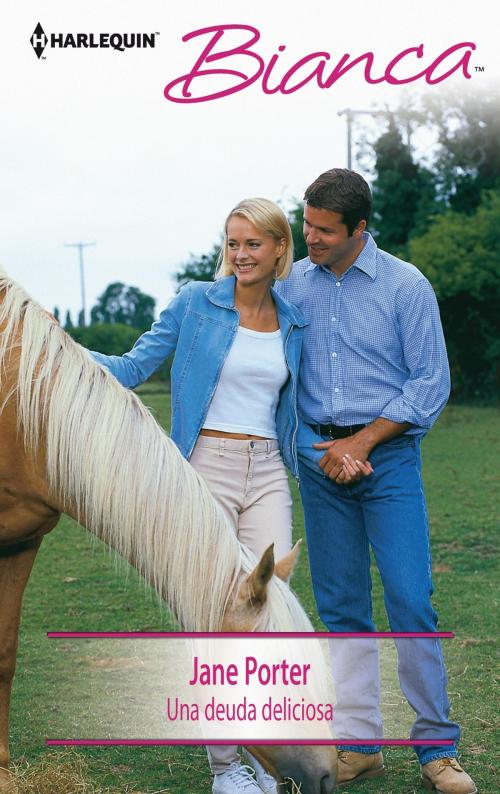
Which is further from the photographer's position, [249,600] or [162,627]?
[162,627]

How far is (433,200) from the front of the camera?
26.5m

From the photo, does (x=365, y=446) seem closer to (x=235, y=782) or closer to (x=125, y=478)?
(x=125, y=478)

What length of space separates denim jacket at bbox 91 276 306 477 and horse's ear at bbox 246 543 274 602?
30.0 inches

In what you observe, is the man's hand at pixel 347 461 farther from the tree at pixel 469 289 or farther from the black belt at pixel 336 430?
the tree at pixel 469 289

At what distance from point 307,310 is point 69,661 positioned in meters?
2.45

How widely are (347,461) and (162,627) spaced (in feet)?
8.05

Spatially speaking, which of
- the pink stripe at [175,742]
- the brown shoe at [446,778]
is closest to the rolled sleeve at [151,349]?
the pink stripe at [175,742]

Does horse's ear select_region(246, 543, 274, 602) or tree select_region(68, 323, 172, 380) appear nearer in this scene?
horse's ear select_region(246, 543, 274, 602)

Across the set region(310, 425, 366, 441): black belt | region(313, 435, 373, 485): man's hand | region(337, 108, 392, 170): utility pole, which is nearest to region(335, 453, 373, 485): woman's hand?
region(313, 435, 373, 485): man's hand

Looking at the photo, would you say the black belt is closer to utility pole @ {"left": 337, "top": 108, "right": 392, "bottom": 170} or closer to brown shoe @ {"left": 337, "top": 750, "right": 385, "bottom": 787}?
brown shoe @ {"left": 337, "top": 750, "right": 385, "bottom": 787}

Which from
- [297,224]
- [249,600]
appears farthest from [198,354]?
[297,224]

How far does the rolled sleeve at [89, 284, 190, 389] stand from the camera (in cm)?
351

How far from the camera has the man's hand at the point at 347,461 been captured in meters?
3.50

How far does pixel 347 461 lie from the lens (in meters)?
3.52
